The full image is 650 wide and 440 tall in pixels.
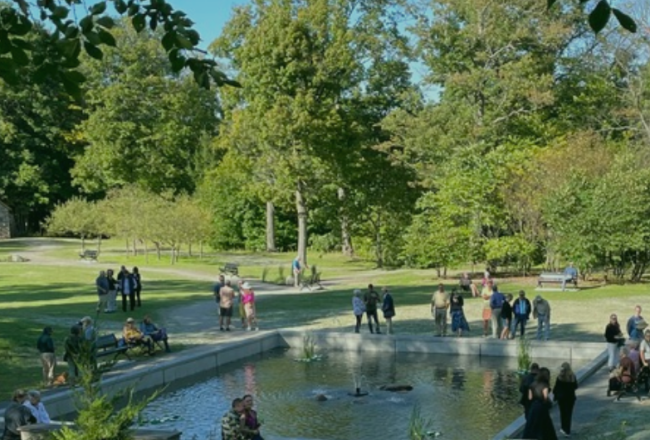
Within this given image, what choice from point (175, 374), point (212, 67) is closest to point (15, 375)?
point (175, 374)

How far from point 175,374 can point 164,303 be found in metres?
11.9

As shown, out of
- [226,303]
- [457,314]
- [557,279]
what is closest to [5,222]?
[557,279]

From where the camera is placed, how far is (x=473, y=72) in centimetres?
4456

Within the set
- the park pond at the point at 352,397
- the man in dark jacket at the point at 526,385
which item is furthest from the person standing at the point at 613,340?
the man in dark jacket at the point at 526,385

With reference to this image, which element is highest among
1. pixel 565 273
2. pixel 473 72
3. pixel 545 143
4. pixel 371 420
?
pixel 473 72

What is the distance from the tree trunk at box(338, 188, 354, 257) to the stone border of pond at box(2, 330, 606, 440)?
2629 cm

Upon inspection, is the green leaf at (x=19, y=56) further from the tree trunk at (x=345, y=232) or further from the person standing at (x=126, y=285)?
the tree trunk at (x=345, y=232)

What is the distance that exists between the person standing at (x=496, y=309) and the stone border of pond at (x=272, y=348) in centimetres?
70

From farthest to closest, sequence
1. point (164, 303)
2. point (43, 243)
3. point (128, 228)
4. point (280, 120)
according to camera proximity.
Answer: point (43, 243) < point (128, 228) < point (280, 120) < point (164, 303)

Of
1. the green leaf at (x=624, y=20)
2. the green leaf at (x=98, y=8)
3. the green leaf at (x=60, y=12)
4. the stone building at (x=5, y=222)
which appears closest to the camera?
the green leaf at (x=624, y=20)

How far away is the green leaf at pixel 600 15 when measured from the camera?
400cm

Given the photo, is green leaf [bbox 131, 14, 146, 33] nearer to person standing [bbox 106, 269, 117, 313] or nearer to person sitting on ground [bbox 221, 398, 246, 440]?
person sitting on ground [bbox 221, 398, 246, 440]

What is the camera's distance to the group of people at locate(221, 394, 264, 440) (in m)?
11.7

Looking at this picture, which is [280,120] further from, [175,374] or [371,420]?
[371,420]
